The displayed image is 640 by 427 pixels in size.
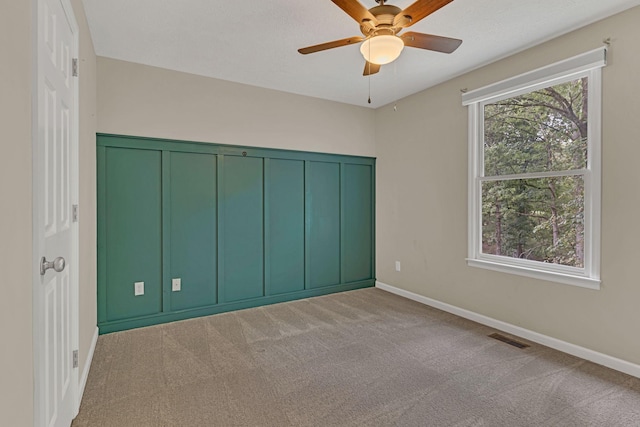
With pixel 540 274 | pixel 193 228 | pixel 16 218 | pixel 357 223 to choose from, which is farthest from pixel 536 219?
pixel 16 218

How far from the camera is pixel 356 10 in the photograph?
1789mm

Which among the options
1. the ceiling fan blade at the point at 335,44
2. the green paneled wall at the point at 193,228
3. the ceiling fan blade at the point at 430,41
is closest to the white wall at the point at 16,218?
the ceiling fan blade at the point at 335,44

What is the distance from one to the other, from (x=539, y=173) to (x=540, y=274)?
2.89 ft

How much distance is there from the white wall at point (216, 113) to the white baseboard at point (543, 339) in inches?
89.5

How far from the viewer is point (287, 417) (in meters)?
1.86

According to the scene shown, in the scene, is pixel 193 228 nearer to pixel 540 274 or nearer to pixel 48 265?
pixel 48 265

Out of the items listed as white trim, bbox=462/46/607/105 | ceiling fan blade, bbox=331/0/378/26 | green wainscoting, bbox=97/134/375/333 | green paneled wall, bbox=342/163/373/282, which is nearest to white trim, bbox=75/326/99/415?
green wainscoting, bbox=97/134/375/333

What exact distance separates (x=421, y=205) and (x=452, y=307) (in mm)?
1223

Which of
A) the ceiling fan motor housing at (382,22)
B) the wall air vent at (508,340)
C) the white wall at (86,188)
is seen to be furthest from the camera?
the wall air vent at (508,340)

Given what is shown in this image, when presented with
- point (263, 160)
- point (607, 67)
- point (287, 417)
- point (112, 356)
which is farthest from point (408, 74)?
point (112, 356)

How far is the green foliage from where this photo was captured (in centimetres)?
264

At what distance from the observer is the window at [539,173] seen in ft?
8.24

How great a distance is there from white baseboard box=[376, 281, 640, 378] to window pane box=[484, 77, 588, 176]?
144 cm

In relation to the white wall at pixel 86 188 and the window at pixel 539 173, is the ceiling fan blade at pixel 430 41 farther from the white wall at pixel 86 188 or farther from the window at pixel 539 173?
the white wall at pixel 86 188
